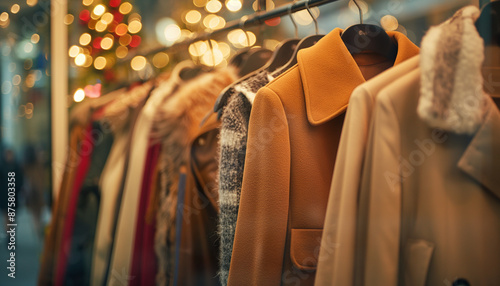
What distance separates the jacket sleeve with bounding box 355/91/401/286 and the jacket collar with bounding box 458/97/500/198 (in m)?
0.10

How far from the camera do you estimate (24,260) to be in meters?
1.03

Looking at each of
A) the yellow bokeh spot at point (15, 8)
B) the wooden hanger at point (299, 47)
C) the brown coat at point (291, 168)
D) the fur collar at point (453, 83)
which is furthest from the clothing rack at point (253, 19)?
the yellow bokeh spot at point (15, 8)

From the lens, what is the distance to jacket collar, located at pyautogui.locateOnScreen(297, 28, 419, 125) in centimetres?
64

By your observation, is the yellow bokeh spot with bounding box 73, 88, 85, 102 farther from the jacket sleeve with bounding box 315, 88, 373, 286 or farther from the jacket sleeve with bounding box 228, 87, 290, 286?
the jacket sleeve with bounding box 315, 88, 373, 286

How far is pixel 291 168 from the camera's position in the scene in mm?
642

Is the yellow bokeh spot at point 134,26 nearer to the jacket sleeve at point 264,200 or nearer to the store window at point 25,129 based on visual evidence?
the store window at point 25,129

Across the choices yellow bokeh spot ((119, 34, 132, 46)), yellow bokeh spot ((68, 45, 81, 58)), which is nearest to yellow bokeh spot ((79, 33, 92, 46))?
yellow bokeh spot ((68, 45, 81, 58))

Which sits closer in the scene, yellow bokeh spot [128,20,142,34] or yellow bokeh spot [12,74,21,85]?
yellow bokeh spot [12,74,21,85]

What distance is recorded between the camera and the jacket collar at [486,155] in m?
0.51

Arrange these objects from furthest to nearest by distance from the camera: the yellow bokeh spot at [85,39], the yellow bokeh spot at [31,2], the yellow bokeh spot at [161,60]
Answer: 1. the yellow bokeh spot at [161,60]
2. the yellow bokeh spot at [85,39]
3. the yellow bokeh spot at [31,2]

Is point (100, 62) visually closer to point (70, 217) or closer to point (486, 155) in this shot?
point (70, 217)

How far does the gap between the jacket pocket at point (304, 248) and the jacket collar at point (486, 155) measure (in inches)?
10.1

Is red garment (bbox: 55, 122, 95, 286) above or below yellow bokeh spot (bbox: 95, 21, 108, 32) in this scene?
below

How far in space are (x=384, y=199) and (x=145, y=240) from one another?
69 centimetres
